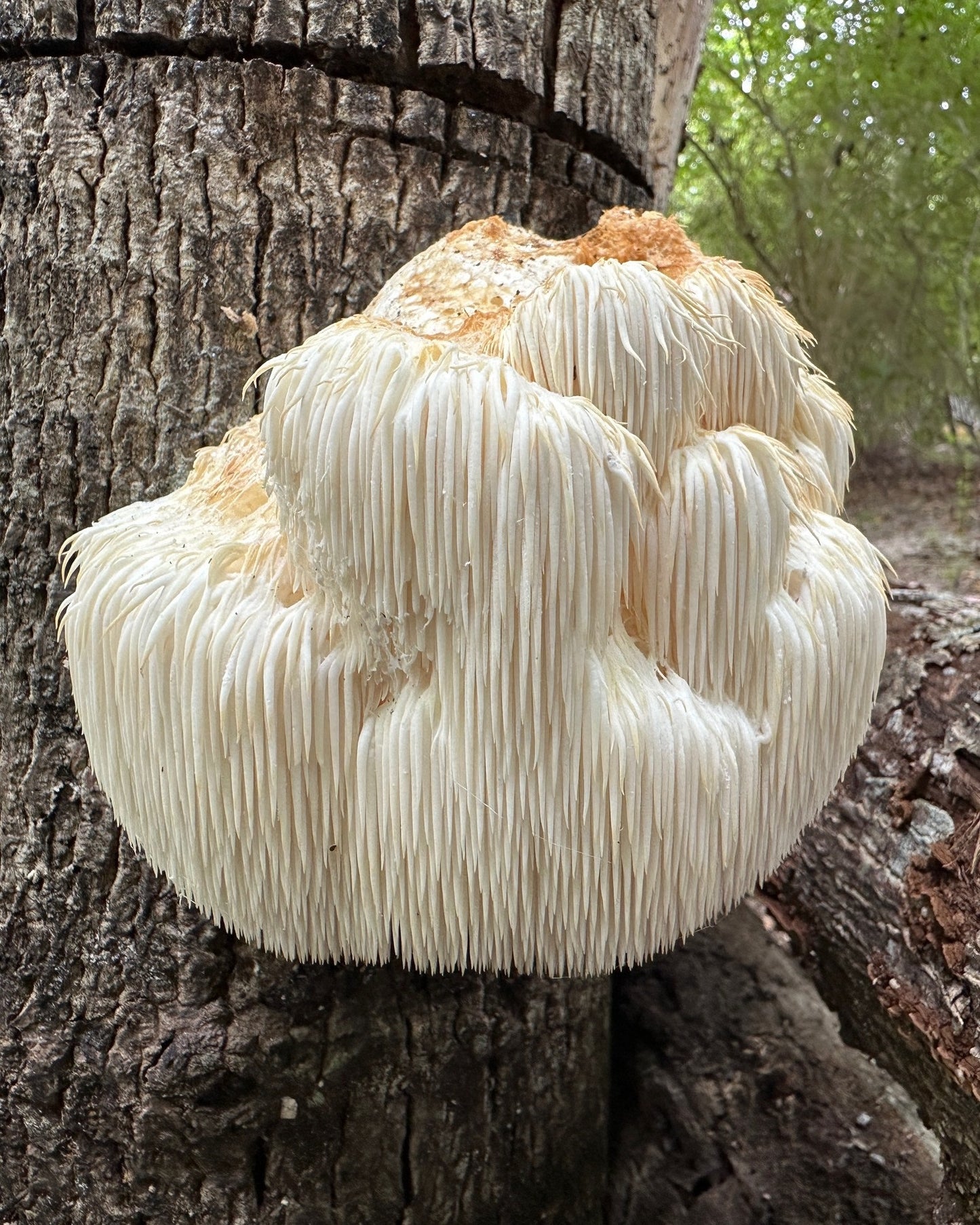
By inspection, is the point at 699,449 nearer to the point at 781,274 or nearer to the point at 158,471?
the point at 158,471

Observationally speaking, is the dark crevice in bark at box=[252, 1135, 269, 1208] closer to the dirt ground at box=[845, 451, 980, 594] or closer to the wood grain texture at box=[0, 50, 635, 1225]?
the wood grain texture at box=[0, 50, 635, 1225]

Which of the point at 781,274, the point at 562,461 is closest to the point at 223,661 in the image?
the point at 562,461

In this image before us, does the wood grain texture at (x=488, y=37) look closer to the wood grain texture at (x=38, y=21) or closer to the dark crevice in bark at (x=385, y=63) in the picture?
the dark crevice in bark at (x=385, y=63)

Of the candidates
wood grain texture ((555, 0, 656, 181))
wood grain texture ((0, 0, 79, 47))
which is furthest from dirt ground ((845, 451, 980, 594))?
wood grain texture ((0, 0, 79, 47))

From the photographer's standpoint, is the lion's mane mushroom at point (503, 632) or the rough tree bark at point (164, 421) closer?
the lion's mane mushroom at point (503, 632)

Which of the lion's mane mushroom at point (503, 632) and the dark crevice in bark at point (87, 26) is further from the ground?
the dark crevice in bark at point (87, 26)

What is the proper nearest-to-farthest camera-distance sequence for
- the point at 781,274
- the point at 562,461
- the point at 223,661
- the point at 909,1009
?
1. the point at 562,461
2. the point at 223,661
3. the point at 909,1009
4. the point at 781,274


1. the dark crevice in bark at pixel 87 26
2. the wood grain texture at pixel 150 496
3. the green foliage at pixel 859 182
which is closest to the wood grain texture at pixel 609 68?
the wood grain texture at pixel 150 496
